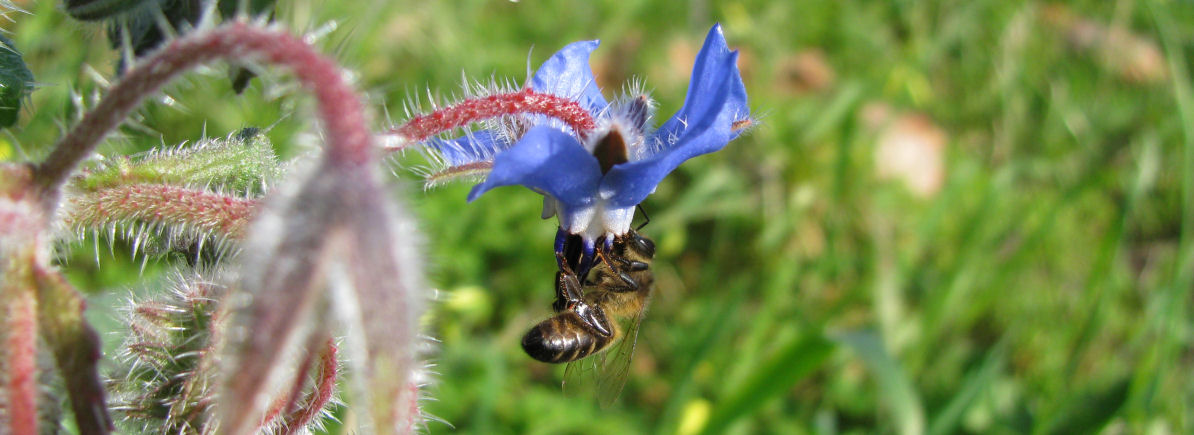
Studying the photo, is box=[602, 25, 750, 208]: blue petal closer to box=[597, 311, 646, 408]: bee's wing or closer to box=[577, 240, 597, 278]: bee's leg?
box=[577, 240, 597, 278]: bee's leg

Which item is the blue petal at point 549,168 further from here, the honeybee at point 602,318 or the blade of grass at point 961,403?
the blade of grass at point 961,403

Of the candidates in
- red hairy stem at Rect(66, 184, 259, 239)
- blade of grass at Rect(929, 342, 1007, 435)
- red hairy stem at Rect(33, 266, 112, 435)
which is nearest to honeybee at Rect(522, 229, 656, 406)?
red hairy stem at Rect(66, 184, 259, 239)

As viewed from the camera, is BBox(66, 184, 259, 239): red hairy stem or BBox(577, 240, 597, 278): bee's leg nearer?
BBox(66, 184, 259, 239): red hairy stem

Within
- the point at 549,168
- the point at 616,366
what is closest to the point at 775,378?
the point at 616,366

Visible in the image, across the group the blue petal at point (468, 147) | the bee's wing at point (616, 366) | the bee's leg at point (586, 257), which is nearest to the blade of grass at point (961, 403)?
the bee's wing at point (616, 366)

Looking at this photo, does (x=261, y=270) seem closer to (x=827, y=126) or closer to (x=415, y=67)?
(x=415, y=67)

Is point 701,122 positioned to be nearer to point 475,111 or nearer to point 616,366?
point 475,111

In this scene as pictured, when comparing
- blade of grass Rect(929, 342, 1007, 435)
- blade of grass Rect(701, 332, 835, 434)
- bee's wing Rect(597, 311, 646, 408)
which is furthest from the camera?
blade of grass Rect(929, 342, 1007, 435)
